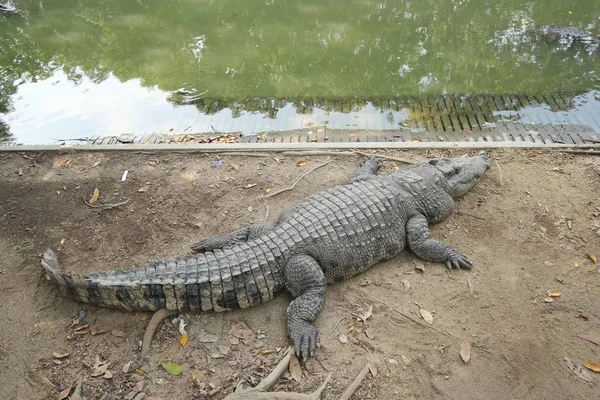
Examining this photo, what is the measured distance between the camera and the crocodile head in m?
5.17

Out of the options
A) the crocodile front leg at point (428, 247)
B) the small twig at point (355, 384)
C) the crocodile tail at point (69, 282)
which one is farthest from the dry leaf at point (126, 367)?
the crocodile front leg at point (428, 247)

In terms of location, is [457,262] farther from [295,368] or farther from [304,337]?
[295,368]

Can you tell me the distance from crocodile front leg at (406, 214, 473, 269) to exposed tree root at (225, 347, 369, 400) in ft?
4.72

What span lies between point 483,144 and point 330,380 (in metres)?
3.91

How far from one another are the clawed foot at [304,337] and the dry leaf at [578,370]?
2.05m

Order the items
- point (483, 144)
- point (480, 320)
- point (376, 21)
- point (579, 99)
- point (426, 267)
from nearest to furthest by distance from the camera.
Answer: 1. point (480, 320)
2. point (426, 267)
3. point (483, 144)
4. point (579, 99)
5. point (376, 21)

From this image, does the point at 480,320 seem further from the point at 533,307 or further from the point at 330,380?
the point at 330,380

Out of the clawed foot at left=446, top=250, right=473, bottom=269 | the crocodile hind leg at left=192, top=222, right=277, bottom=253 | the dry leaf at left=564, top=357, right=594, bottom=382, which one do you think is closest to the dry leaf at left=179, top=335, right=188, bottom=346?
the crocodile hind leg at left=192, top=222, right=277, bottom=253

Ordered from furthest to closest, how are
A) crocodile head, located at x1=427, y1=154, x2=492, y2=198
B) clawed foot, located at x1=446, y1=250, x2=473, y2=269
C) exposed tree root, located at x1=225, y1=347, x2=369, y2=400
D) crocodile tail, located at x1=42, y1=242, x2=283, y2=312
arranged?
crocodile head, located at x1=427, y1=154, x2=492, y2=198
clawed foot, located at x1=446, y1=250, x2=473, y2=269
crocodile tail, located at x1=42, y1=242, x2=283, y2=312
exposed tree root, located at x1=225, y1=347, x2=369, y2=400

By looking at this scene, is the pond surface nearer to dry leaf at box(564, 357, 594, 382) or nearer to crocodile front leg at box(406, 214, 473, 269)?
crocodile front leg at box(406, 214, 473, 269)

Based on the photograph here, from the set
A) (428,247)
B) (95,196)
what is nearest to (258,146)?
(95,196)

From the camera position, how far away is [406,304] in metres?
4.20

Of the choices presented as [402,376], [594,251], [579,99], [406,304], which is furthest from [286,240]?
[579,99]

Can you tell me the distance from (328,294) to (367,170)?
74.6 inches
